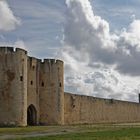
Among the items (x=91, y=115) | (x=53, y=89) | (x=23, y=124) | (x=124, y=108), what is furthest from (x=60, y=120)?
(x=124, y=108)

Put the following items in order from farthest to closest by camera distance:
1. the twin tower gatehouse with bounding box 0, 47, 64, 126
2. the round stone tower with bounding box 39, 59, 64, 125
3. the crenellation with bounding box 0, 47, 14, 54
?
the round stone tower with bounding box 39, 59, 64, 125
the crenellation with bounding box 0, 47, 14, 54
the twin tower gatehouse with bounding box 0, 47, 64, 126

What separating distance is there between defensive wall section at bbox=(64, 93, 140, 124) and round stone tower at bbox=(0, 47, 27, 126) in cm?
1034

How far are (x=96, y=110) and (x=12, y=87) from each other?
2199 cm

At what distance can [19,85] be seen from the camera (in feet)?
132

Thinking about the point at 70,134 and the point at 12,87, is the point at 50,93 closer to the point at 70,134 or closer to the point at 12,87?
the point at 12,87

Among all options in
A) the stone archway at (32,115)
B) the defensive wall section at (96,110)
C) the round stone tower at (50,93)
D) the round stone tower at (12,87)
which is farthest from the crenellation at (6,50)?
the defensive wall section at (96,110)

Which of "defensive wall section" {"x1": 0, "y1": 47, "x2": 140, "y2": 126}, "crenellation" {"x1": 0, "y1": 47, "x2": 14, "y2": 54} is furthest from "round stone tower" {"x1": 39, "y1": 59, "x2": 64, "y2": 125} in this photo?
"crenellation" {"x1": 0, "y1": 47, "x2": 14, "y2": 54}

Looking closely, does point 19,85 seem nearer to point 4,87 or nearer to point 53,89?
point 4,87

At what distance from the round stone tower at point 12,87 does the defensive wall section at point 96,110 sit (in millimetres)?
10337

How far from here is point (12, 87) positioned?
39.8m

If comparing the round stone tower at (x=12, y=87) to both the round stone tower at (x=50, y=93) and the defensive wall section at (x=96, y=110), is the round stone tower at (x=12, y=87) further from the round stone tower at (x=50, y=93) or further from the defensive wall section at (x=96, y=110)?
the defensive wall section at (x=96, y=110)

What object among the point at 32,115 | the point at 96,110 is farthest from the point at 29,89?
the point at 96,110

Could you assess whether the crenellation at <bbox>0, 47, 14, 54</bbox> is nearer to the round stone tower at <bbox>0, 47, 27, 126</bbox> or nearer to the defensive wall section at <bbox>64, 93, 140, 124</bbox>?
the round stone tower at <bbox>0, 47, 27, 126</bbox>

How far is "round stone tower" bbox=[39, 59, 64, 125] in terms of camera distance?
45500 millimetres
